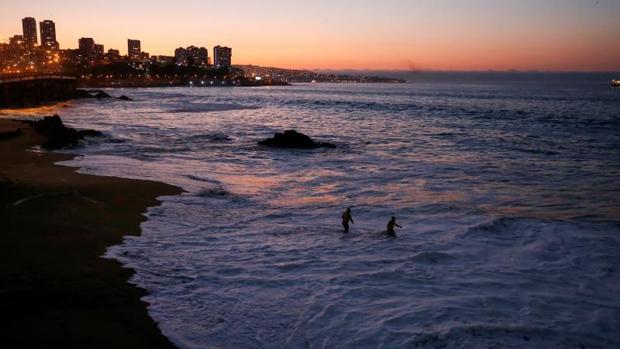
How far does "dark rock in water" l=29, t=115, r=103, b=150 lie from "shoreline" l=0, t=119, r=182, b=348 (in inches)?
342

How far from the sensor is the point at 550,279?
10.4 m

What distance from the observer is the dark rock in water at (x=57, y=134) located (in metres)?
26.0

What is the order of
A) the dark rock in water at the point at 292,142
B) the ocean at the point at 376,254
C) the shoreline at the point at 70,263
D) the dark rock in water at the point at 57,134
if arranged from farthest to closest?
the dark rock in water at the point at 292,142 < the dark rock in water at the point at 57,134 < the ocean at the point at 376,254 < the shoreline at the point at 70,263

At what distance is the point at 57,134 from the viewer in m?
27.4

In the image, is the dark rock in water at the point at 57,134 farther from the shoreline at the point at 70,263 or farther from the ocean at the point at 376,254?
the shoreline at the point at 70,263

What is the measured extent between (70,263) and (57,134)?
67.7ft

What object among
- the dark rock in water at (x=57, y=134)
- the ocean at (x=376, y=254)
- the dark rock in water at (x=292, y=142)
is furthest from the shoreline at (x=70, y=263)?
the dark rock in water at (x=292, y=142)

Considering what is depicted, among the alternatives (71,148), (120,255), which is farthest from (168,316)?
(71,148)

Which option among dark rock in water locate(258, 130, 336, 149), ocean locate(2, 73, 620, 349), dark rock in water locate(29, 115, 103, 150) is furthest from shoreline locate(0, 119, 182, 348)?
dark rock in water locate(258, 130, 336, 149)

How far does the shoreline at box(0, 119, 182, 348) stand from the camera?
717 cm

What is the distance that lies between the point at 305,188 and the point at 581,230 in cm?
993

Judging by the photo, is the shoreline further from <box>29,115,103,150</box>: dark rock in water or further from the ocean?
<box>29,115,103,150</box>: dark rock in water

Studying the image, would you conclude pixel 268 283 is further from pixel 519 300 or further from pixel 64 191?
pixel 64 191

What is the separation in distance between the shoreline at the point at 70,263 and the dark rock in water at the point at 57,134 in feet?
28.5
